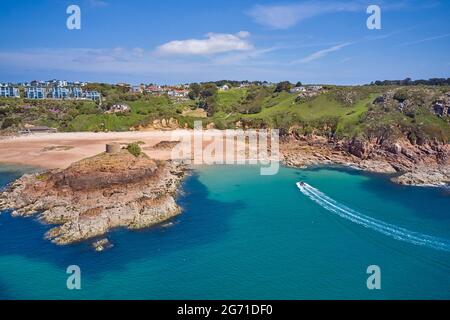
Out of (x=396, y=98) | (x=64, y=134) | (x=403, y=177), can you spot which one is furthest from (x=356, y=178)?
(x=64, y=134)

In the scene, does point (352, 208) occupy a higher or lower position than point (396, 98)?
lower

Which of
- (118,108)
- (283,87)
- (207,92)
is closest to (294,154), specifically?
(283,87)

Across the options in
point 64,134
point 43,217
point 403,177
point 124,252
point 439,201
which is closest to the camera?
point 124,252

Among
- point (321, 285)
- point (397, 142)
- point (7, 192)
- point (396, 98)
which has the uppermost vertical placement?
point (396, 98)

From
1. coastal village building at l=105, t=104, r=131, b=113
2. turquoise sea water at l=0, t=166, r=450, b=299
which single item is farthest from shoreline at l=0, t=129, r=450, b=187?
coastal village building at l=105, t=104, r=131, b=113

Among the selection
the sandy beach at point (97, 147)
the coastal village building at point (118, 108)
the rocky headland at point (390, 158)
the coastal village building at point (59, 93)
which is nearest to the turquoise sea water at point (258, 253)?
the rocky headland at point (390, 158)

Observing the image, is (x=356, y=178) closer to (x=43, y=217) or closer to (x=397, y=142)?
(x=397, y=142)

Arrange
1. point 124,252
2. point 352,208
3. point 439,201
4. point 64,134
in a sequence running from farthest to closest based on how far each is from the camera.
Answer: point 64,134, point 439,201, point 352,208, point 124,252
